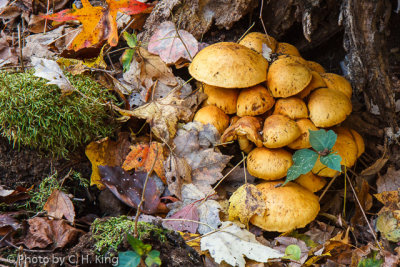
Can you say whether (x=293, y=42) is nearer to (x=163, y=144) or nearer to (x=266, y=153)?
(x=266, y=153)

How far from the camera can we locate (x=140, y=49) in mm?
3469

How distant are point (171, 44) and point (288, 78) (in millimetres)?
1251

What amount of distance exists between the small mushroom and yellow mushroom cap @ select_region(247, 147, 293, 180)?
107 mm

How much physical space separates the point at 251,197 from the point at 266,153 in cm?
40

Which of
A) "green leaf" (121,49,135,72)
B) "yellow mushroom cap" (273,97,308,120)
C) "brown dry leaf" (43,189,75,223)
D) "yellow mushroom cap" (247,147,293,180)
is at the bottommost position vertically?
"brown dry leaf" (43,189,75,223)

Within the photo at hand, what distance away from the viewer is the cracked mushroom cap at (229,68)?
2.81 metres

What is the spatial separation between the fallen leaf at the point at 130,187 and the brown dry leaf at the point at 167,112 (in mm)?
477

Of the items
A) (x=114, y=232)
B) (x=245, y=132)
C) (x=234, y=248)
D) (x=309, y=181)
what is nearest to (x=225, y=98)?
(x=245, y=132)

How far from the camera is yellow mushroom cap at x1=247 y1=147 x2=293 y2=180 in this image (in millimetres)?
2844

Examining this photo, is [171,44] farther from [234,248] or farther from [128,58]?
[234,248]

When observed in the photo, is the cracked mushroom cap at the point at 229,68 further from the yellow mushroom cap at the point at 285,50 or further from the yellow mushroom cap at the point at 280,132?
the yellow mushroom cap at the point at 285,50

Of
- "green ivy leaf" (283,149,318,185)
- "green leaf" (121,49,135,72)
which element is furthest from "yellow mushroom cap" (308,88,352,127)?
"green leaf" (121,49,135,72)

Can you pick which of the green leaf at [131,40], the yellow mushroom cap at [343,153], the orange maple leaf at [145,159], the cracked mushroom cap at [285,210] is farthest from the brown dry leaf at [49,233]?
the yellow mushroom cap at [343,153]

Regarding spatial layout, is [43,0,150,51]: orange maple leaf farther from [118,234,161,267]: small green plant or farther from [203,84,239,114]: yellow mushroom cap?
[118,234,161,267]: small green plant
